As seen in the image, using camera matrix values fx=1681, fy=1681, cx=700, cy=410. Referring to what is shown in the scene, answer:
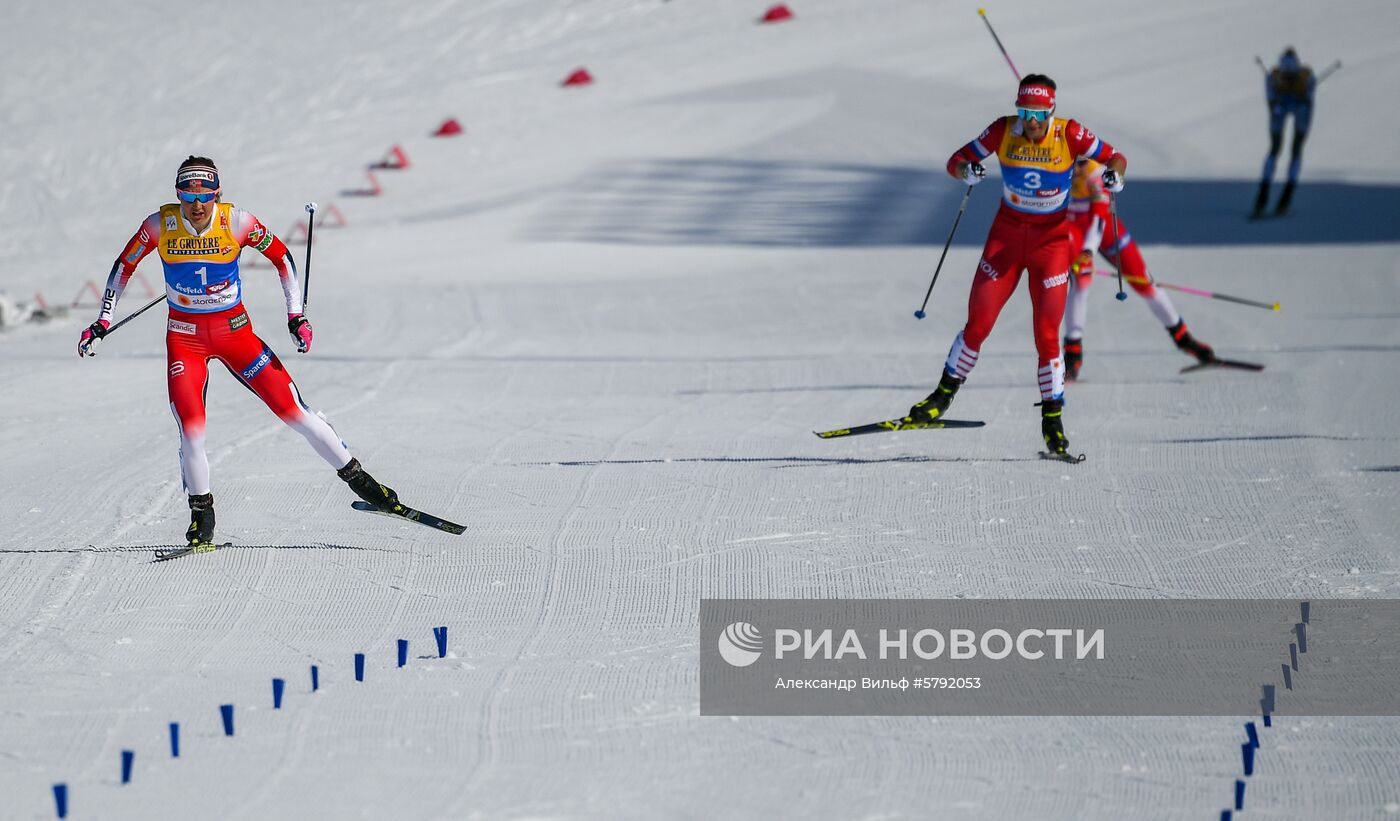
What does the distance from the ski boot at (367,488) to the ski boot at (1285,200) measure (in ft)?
43.8

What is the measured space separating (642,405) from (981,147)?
11.1 ft

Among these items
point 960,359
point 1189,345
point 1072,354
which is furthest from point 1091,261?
point 960,359

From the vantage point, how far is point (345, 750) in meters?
6.00

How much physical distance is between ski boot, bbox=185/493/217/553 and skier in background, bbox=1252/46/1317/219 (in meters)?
13.9

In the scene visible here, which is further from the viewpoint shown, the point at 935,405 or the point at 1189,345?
the point at 1189,345

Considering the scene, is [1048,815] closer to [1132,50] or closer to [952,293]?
[952,293]

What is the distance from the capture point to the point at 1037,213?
10.0 m

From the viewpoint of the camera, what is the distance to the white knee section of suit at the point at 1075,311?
1251 cm

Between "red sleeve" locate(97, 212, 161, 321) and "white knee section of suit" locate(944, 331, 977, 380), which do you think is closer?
"red sleeve" locate(97, 212, 161, 321)

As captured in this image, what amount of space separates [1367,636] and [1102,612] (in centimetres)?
110

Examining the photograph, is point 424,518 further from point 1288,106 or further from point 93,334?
point 1288,106

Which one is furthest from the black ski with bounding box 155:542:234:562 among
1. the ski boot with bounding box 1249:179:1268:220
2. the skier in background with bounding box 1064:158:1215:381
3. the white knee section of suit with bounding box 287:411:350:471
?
the ski boot with bounding box 1249:179:1268:220

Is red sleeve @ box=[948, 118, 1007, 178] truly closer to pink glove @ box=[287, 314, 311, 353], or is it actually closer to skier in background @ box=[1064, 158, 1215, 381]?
skier in background @ box=[1064, 158, 1215, 381]

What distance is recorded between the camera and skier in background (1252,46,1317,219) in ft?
61.6
